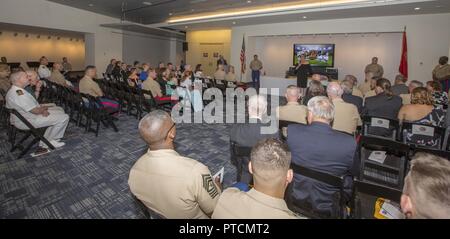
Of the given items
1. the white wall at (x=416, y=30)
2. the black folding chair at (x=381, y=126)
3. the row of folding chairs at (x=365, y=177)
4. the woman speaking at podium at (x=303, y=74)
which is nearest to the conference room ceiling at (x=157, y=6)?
the white wall at (x=416, y=30)

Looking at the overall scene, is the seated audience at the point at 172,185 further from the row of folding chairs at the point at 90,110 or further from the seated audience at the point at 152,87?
the seated audience at the point at 152,87

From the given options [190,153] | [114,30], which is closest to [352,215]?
[190,153]

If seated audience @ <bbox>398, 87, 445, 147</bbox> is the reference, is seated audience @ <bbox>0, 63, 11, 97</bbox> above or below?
above

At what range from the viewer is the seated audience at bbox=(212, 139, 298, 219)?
1108 millimetres

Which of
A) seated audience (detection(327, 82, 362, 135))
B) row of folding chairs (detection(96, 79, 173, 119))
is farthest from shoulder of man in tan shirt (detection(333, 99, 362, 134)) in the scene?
row of folding chairs (detection(96, 79, 173, 119))

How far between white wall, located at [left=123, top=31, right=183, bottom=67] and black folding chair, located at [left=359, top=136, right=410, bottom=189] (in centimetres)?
1476

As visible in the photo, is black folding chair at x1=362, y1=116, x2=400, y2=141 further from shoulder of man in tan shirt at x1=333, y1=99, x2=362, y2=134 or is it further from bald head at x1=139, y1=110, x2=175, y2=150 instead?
bald head at x1=139, y1=110, x2=175, y2=150

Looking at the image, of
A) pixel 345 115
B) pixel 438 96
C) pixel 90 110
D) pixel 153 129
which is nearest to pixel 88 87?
pixel 90 110

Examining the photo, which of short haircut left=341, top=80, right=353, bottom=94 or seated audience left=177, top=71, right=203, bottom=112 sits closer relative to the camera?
short haircut left=341, top=80, right=353, bottom=94

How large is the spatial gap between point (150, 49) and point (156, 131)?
17239mm

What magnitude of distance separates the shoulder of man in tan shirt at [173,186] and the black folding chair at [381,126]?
2800 millimetres

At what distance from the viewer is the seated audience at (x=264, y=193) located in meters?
1.11

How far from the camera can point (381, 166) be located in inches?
128

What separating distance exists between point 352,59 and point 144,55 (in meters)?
12.6
